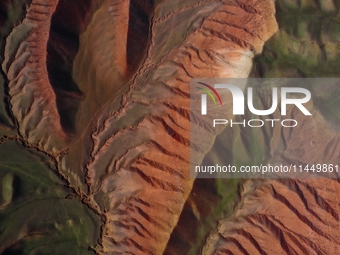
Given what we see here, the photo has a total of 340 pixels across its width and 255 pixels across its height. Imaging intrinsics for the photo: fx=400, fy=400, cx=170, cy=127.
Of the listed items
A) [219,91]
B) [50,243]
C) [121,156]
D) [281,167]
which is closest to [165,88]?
[219,91]

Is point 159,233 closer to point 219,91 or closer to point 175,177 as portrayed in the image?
point 175,177

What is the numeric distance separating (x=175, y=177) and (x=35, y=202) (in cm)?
121

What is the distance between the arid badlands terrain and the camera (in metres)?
3.26

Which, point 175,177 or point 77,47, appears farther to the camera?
point 77,47

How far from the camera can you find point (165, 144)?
10.9 feet

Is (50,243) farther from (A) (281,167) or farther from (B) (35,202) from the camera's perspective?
(A) (281,167)

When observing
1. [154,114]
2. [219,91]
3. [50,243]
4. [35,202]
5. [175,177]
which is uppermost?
[219,91]

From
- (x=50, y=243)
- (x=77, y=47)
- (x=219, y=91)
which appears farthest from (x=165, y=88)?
(x=50, y=243)

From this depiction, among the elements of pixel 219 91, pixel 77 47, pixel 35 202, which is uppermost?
pixel 77 47

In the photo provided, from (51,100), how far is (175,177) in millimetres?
1260

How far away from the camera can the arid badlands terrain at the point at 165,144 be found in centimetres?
326

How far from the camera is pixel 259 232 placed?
10.7 feet

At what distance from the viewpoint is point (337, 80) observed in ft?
10.9

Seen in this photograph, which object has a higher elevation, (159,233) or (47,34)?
(47,34)
